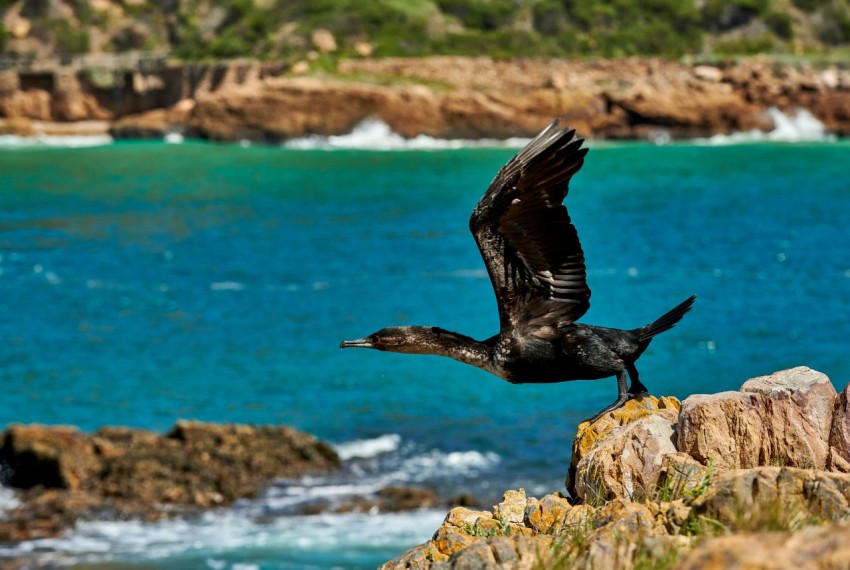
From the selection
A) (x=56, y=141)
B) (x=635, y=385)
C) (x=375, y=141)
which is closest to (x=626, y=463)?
(x=635, y=385)

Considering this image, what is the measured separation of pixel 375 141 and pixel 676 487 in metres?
74.0

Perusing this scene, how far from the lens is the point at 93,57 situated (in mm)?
97688

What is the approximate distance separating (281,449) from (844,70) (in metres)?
70.8

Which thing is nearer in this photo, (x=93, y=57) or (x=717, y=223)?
(x=717, y=223)

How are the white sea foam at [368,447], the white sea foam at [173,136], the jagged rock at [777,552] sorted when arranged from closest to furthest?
the jagged rock at [777,552]
the white sea foam at [368,447]
the white sea foam at [173,136]

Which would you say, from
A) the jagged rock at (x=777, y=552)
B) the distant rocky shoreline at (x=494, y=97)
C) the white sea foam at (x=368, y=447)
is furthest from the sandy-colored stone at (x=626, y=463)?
the distant rocky shoreline at (x=494, y=97)

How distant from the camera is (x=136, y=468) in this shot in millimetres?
18156

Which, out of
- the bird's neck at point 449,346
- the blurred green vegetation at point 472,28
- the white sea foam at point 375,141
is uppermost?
the blurred green vegetation at point 472,28

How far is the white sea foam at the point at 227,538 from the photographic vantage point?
15984 mm

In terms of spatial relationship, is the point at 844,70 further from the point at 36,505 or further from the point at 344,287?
the point at 36,505

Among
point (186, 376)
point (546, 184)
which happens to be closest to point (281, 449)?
point (186, 376)

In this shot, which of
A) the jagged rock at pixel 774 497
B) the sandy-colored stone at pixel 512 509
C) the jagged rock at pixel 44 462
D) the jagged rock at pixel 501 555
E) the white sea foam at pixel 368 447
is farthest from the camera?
the white sea foam at pixel 368 447

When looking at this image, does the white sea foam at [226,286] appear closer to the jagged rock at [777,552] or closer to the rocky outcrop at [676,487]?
the rocky outcrop at [676,487]

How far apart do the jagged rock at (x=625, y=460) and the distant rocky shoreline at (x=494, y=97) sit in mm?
68200
